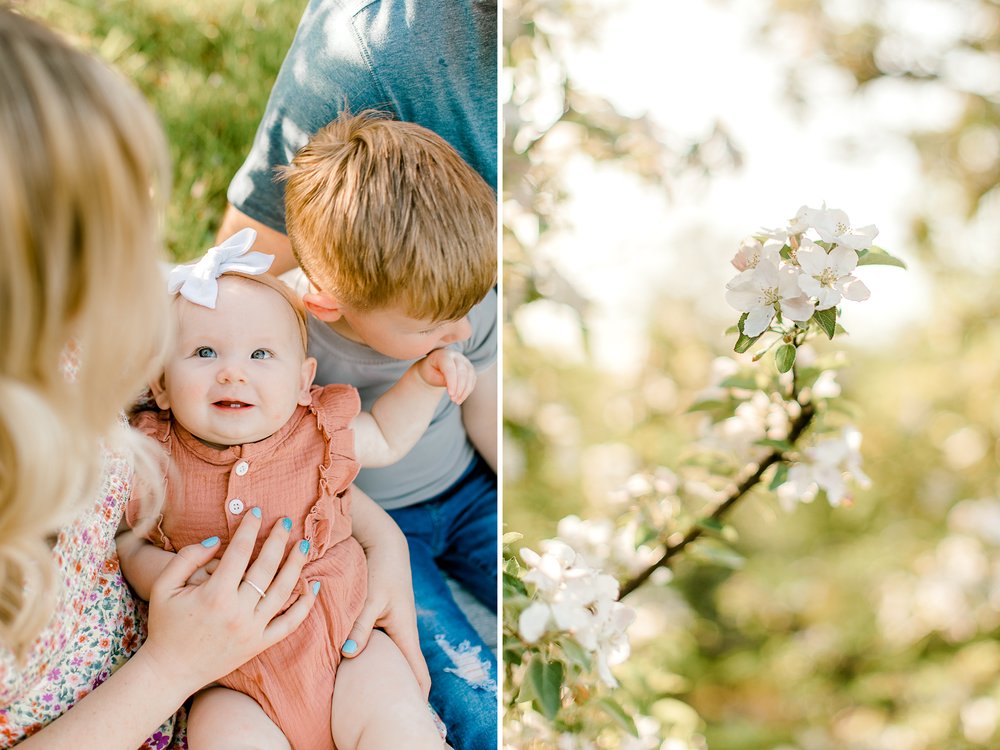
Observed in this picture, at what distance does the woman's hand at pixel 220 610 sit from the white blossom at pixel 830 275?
0.55 metres

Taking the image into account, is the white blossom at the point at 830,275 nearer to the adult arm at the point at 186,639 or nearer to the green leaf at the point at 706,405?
the green leaf at the point at 706,405

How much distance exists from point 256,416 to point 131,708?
26 cm

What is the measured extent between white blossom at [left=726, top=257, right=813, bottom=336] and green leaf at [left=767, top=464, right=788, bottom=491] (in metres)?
0.27

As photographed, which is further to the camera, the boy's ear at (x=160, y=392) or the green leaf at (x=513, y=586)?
the green leaf at (x=513, y=586)

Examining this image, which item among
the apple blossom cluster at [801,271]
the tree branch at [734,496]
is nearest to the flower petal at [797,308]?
the apple blossom cluster at [801,271]

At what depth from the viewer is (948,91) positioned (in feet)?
7.43

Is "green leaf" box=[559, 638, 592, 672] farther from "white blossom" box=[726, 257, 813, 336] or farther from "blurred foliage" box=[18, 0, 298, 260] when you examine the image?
"blurred foliage" box=[18, 0, 298, 260]

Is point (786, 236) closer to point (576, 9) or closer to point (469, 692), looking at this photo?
point (469, 692)

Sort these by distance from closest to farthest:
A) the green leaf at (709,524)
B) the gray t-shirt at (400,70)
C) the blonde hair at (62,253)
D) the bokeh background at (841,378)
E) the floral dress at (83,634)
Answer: the blonde hair at (62,253) < the floral dress at (83,634) < the gray t-shirt at (400,70) < the green leaf at (709,524) < the bokeh background at (841,378)

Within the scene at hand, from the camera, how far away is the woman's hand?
0.79m

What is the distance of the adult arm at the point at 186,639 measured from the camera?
2.48 feet

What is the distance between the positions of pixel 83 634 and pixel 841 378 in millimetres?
1970

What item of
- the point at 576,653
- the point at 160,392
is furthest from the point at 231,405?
the point at 576,653

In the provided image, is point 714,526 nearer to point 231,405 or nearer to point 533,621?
point 533,621
